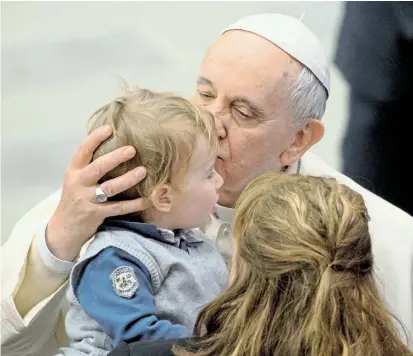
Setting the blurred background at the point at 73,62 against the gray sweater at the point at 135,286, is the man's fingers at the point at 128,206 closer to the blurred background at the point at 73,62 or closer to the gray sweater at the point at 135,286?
the gray sweater at the point at 135,286

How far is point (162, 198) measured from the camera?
1.75 meters

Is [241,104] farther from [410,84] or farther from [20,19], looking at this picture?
[20,19]

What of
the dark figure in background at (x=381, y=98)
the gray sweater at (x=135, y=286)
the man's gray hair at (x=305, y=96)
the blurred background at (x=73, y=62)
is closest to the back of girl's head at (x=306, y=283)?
the gray sweater at (x=135, y=286)

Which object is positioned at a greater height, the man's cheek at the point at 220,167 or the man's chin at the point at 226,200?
the man's cheek at the point at 220,167

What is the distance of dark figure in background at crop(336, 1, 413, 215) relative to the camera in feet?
11.2

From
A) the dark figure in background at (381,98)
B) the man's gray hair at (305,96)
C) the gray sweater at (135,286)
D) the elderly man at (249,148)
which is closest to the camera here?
the gray sweater at (135,286)

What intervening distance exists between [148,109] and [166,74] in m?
2.01

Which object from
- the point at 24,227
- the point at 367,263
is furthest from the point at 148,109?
the point at 24,227

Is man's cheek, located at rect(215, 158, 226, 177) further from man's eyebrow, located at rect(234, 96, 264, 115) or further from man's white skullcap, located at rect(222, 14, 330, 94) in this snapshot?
man's white skullcap, located at rect(222, 14, 330, 94)

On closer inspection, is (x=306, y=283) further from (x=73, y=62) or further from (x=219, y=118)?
(x=73, y=62)

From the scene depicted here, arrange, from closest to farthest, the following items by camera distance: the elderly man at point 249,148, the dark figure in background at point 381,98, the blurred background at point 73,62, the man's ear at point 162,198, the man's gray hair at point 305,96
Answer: the man's ear at point 162,198 → the elderly man at point 249,148 → the man's gray hair at point 305,96 → the dark figure in background at point 381,98 → the blurred background at point 73,62

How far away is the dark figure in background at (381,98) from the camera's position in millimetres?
3422

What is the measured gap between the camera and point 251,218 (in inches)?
54.3

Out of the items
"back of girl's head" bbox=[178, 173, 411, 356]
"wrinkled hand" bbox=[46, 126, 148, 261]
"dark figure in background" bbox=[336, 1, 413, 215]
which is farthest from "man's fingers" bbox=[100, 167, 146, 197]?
"dark figure in background" bbox=[336, 1, 413, 215]
